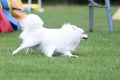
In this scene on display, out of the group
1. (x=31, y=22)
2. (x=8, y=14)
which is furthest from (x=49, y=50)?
(x=8, y=14)

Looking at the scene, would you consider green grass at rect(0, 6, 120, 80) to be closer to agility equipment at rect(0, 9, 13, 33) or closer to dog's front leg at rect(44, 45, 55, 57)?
dog's front leg at rect(44, 45, 55, 57)

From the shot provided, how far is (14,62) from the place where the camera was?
8352 mm

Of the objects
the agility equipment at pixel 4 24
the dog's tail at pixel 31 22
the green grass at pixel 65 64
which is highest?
the dog's tail at pixel 31 22

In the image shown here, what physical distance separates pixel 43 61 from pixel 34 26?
0.90 m

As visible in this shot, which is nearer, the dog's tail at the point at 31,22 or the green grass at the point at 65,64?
the green grass at the point at 65,64

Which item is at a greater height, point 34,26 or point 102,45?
point 34,26

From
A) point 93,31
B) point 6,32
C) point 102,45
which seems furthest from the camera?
point 93,31

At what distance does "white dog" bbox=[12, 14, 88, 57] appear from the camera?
9086 mm

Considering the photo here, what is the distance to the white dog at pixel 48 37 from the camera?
9.09 meters

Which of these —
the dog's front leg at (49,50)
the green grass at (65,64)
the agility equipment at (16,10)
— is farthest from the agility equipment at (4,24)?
the dog's front leg at (49,50)

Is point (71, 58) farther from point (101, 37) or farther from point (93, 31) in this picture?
point (93, 31)

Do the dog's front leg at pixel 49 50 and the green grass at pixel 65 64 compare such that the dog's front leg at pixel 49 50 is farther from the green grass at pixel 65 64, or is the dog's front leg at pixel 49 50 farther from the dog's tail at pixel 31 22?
the dog's tail at pixel 31 22

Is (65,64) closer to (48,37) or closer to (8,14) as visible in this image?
(48,37)

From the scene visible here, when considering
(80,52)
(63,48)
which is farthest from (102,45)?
(63,48)
